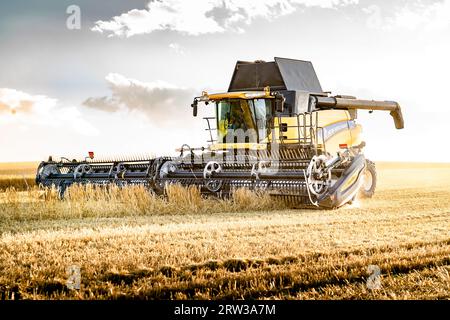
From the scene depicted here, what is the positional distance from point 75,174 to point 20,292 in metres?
8.96

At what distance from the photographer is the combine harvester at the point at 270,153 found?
9609 mm

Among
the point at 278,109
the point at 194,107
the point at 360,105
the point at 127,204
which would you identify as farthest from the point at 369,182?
the point at 127,204

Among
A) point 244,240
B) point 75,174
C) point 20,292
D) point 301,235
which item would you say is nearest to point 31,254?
point 20,292

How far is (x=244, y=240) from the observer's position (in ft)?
20.5

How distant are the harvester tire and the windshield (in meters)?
2.98

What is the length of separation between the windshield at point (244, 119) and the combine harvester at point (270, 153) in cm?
2

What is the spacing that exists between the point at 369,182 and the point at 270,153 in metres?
3.13

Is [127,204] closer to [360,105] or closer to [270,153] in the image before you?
[270,153]

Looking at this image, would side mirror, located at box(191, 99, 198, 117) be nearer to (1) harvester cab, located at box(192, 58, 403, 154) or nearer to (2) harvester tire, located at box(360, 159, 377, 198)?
(1) harvester cab, located at box(192, 58, 403, 154)

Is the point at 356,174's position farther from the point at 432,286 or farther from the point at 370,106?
the point at 432,286

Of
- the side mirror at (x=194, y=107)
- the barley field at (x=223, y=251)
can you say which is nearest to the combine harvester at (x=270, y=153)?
the side mirror at (x=194, y=107)

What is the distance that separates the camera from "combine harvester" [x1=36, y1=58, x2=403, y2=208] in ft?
31.5

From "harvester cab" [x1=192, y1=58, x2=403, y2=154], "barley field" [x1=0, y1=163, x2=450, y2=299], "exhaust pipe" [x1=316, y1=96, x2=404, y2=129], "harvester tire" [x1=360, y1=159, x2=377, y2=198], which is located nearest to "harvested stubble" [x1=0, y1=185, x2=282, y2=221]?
"barley field" [x1=0, y1=163, x2=450, y2=299]

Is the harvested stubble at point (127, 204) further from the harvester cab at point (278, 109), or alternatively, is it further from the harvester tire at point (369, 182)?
the harvester tire at point (369, 182)
